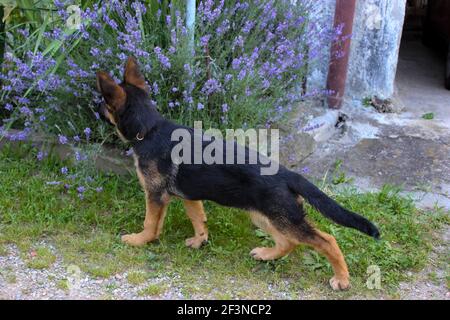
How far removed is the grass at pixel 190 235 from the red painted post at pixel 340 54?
1575mm

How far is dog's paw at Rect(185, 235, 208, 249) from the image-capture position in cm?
402

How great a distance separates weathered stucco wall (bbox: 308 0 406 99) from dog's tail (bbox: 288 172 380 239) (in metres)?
2.76

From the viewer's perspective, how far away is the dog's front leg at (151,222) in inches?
151

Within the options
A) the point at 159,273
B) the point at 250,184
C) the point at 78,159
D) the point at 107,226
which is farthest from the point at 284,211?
the point at 78,159

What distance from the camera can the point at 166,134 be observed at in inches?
151

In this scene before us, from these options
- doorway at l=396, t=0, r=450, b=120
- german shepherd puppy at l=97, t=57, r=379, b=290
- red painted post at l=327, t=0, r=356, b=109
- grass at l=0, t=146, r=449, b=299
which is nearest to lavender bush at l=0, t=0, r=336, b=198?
grass at l=0, t=146, r=449, b=299

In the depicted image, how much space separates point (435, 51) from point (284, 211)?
709 centimetres

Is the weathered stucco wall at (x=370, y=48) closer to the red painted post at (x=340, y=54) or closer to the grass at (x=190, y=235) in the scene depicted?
the red painted post at (x=340, y=54)

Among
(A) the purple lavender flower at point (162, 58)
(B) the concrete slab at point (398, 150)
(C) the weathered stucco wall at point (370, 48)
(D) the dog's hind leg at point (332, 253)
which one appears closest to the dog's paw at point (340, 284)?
(D) the dog's hind leg at point (332, 253)

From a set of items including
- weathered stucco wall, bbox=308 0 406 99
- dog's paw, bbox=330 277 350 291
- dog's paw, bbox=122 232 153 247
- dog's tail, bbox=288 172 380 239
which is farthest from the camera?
weathered stucco wall, bbox=308 0 406 99

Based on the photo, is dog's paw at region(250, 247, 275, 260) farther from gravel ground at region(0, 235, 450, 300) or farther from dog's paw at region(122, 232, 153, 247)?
dog's paw at region(122, 232, 153, 247)

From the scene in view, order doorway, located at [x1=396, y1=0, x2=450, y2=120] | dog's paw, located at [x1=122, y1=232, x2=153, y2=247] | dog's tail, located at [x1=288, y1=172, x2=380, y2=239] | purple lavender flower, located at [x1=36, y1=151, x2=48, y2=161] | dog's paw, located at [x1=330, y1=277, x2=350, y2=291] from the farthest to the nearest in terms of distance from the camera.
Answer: doorway, located at [x1=396, y1=0, x2=450, y2=120], purple lavender flower, located at [x1=36, y1=151, x2=48, y2=161], dog's paw, located at [x1=122, y1=232, x2=153, y2=247], dog's paw, located at [x1=330, y1=277, x2=350, y2=291], dog's tail, located at [x1=288, y1=172, x2=380, y2=239]

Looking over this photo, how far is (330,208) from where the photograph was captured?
3428mm

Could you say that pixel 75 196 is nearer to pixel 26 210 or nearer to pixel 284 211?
pixel 26 210
